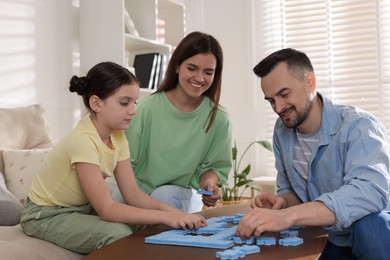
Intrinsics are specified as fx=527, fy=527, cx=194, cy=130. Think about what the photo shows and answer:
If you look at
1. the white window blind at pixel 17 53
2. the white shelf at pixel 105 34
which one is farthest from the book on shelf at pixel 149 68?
the white window blind at pixel 17 53

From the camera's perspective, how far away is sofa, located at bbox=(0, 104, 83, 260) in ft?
5.55

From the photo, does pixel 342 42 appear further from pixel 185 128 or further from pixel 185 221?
pixel 185 221

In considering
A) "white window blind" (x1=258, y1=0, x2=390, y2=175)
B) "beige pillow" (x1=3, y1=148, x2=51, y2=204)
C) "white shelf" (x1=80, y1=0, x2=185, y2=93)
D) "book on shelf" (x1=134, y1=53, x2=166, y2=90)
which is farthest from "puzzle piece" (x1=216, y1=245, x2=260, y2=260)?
"white window blind" (x1=258, y1=0, x2=390, y2=175)

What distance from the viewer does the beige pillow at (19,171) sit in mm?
2401

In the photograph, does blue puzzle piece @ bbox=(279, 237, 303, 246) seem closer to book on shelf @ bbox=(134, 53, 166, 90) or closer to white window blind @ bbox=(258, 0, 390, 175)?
book on shelf @ bbox=(134, 53, 166, 90)

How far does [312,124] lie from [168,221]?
0.64 meters

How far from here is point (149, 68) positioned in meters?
3.72

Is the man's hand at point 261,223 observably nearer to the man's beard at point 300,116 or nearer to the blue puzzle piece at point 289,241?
the blue puzzle piece at point 289,241

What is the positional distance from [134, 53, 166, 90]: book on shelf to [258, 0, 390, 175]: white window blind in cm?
119

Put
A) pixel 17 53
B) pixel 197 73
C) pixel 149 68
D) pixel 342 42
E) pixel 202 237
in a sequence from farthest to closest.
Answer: pixel 342 42
pixel 149 68
pixel 17 53
pixel 197 73
pixel 202 237

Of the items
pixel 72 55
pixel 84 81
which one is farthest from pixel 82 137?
pixel 72 55

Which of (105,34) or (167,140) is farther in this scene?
(105,34)

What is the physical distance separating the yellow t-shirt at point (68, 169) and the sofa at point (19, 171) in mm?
159

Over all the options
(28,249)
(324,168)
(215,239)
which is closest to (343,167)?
(324,168)
